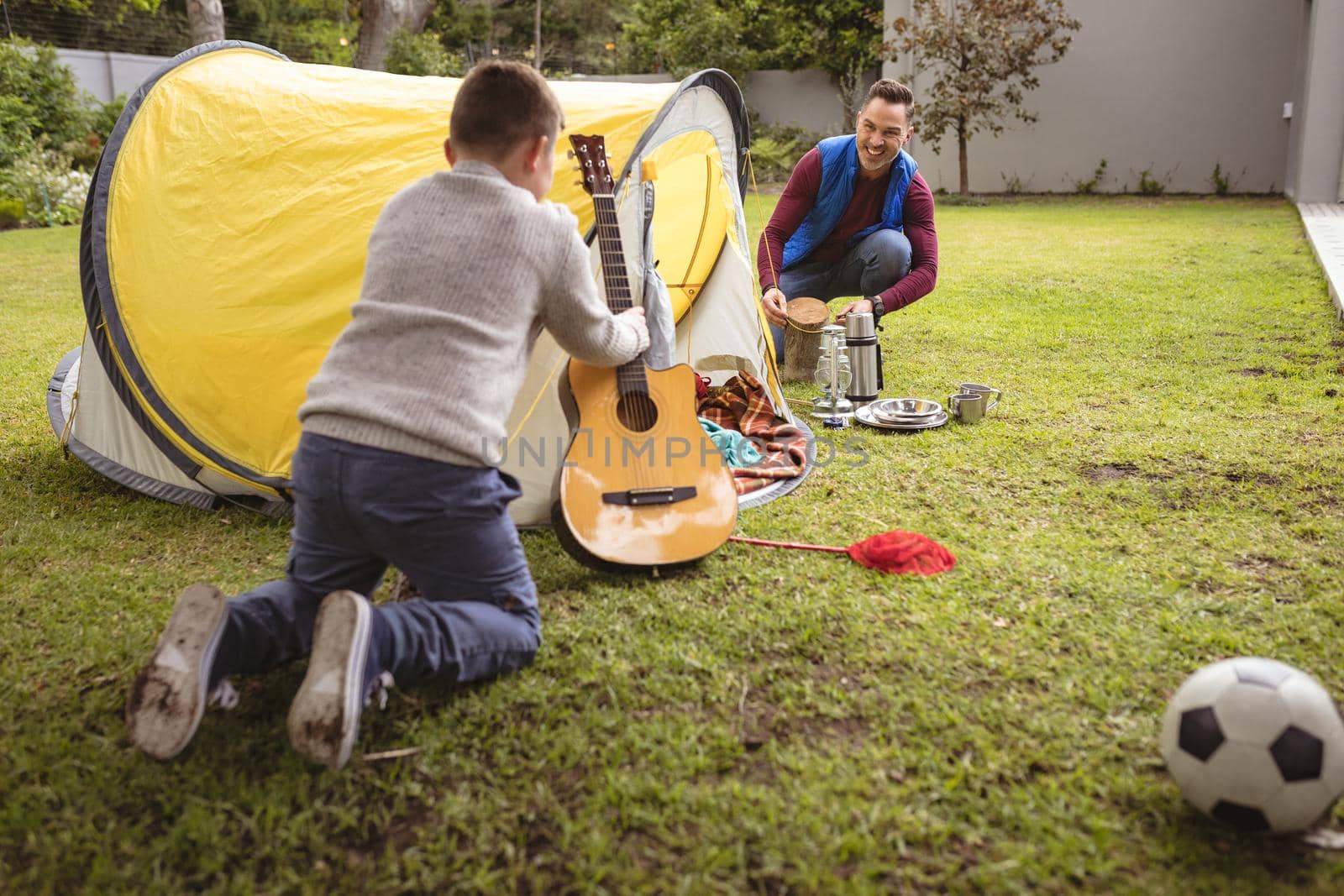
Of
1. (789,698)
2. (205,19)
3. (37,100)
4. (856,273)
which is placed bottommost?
(789,698)

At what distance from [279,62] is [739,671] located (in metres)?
2.80

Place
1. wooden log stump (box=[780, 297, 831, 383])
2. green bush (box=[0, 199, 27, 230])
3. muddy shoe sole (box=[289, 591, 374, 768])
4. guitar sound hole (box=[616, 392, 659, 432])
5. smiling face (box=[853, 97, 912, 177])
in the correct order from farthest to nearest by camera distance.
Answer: green bush (box=[0, 199, 27, 230])
wooden log stump (box=[780, 297, 831, 383])
smiling face (box=[853, 97, 912, 177])
guitar sound hole (box=[616, 392, 659, 432])
muddy shoe sole (box=[289, 591, 374, 768])

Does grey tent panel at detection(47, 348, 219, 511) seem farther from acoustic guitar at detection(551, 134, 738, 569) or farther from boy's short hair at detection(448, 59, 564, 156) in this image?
boy's short hair at detection(448, 59, 564, 156)

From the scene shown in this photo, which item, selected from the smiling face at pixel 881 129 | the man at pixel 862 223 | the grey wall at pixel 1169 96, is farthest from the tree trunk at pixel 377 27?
the smiling face at pixel 881 129

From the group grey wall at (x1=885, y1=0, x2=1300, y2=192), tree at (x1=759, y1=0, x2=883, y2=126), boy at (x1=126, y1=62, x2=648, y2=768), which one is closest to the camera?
boy at (x1=126, y1=62, x2=648, y2=768)

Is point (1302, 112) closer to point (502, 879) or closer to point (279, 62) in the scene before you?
point (279, 62)

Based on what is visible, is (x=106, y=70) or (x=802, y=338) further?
(x=106, y=70)

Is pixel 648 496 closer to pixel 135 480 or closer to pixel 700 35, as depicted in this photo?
pixel 135 480

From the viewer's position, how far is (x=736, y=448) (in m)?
3.49

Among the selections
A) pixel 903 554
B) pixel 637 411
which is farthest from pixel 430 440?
pixel 903 554

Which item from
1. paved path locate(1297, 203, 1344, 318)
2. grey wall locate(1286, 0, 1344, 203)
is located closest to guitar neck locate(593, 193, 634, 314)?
paved path locate(1297, 203, 1344, 318)

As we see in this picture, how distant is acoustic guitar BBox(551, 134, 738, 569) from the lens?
2.53 meters

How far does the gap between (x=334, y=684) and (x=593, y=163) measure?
5.48ft

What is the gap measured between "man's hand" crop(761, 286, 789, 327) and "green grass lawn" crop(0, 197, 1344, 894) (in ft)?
2.55
